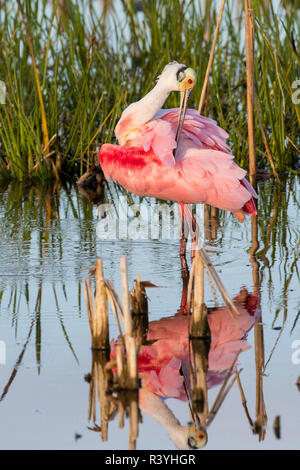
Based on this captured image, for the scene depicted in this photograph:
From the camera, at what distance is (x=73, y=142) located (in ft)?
33.4

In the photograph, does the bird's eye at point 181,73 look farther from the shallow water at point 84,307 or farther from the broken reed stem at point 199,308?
the broken reed stem at point 199,308

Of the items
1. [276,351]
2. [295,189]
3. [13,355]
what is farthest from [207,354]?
[295,189]

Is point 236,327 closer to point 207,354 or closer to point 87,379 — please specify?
point 207,354

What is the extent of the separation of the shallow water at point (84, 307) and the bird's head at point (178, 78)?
121cm

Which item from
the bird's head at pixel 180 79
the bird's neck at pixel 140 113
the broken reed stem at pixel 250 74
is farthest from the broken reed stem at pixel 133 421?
the broken reed stem at pixel 250 74

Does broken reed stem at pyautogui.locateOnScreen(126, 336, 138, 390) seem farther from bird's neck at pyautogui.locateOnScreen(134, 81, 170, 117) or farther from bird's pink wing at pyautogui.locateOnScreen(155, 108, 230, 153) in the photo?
bird's neck at pyautogui.locateOnScreen(134, 81, 170, 117)

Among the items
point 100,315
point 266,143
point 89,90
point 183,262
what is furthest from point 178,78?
point 100,315

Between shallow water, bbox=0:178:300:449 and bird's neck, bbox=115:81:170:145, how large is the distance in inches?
35.0

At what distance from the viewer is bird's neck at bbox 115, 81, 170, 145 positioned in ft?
23.5

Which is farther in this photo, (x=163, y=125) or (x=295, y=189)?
(x=295, y=189)

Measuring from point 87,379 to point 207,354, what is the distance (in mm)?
692

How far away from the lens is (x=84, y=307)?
6.18 metres

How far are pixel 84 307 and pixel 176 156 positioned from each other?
1.44 metres

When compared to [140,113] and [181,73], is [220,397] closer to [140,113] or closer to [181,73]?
[140,113]
